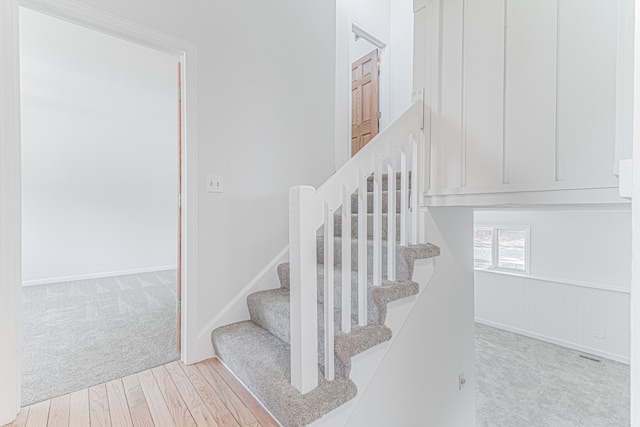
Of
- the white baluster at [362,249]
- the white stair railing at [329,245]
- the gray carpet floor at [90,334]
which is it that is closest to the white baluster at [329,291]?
the white stair railing at [329,245]

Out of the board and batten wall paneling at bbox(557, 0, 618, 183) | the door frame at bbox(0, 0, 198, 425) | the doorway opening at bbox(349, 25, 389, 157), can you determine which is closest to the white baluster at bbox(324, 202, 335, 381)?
the board and batten wall paneling at bbox(557, 0, 618, 183)

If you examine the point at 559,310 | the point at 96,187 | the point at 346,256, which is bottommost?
the point at 559,310

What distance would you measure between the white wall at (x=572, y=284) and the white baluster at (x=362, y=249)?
13.6 feet

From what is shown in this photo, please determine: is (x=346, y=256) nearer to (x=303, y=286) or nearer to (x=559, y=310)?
(x=303, y=286)

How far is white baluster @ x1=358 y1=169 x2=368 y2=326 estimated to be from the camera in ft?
→ 5.07

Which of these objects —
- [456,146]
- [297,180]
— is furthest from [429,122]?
[297,180]

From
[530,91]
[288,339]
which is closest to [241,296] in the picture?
[288,339]

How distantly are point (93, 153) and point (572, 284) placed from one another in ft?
24.4

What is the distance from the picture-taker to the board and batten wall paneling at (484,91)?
5.44 ft

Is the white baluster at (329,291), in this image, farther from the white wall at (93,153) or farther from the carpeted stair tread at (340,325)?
the white wall at (93,153)

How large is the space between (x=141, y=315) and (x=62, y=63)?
3.55 meters

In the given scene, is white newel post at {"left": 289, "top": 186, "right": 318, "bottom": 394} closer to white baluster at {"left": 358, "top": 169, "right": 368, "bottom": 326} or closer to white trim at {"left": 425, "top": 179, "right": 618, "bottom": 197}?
white baluster at {"left": 358, "top": 169, "right": 368, "bottom": 326}

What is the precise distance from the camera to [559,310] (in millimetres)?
4523

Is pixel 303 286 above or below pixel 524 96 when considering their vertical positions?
below
